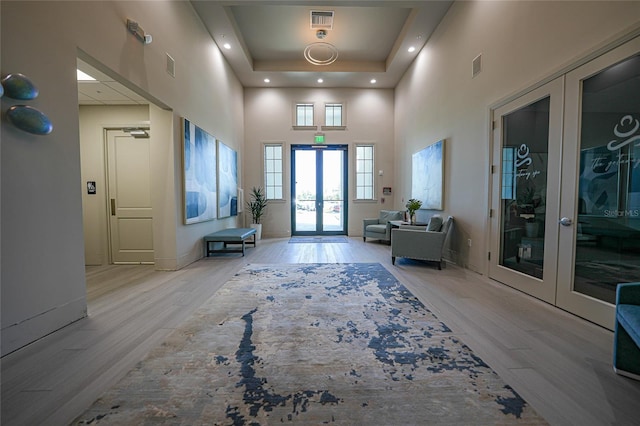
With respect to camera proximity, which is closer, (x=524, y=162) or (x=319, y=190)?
(x=524, y=162)

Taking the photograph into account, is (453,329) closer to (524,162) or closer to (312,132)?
(524,162)

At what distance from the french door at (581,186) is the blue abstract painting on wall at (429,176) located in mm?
1862

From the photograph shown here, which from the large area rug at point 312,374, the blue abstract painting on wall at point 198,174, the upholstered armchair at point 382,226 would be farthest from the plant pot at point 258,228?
the large area rug at point 312,374

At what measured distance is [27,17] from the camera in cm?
209

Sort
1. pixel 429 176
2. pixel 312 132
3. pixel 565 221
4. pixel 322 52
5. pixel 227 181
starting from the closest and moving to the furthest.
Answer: pixel 565 221 → pixel 429 176 → pixel 227 181 → pixel 322 52 → pixel 312 132

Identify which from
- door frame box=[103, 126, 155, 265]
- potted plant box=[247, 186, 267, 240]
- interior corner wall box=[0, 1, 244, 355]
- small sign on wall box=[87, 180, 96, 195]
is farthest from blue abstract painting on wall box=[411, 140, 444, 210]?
small sign on wall box=[87, 180, 96, 195]

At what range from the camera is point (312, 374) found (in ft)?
5.78

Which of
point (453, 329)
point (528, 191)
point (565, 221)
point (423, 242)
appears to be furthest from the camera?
point (423, 242)

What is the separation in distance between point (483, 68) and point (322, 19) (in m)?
3.46

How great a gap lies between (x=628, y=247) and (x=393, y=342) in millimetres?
2197

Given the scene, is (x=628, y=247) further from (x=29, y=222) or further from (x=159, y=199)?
(x=159, y=199)

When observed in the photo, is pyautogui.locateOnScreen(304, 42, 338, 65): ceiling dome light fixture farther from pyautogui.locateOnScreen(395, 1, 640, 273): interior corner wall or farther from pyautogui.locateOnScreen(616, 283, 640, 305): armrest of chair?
pyautogui.locateOnScreen(616, 283, 640, 305): armrest of chair

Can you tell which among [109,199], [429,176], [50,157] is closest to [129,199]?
[109,199]

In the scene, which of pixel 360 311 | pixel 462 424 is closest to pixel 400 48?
pixel 360 311
